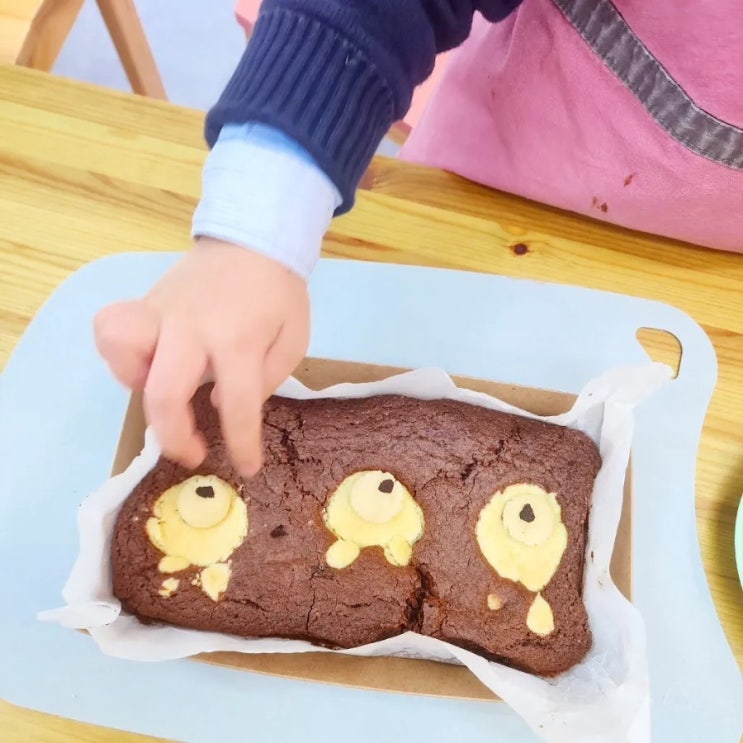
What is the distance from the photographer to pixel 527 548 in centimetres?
73

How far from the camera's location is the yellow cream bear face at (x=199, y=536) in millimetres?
723

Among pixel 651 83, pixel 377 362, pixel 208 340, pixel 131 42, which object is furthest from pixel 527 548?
pixel 131 42

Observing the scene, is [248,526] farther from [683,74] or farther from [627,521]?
[683,74]

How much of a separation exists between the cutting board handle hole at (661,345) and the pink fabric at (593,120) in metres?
0.12

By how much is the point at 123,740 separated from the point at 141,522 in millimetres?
204

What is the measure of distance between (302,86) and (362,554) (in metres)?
0.44

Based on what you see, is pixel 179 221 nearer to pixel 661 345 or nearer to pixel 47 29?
pixel 47 29

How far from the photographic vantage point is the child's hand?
521 mm

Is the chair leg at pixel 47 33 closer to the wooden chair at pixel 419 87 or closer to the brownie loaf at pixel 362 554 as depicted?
the wooden chair at pixel 419 87

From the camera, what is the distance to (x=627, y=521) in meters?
0.75

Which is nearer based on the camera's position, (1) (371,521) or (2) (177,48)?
(1) (371,521)

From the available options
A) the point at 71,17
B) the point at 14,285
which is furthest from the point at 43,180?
the point at 71,17

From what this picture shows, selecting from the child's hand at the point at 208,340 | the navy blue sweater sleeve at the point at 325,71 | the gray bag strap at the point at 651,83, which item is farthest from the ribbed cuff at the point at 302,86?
the gray bag strap at the point at 651,83

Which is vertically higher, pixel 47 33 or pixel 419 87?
pixel 419 87
